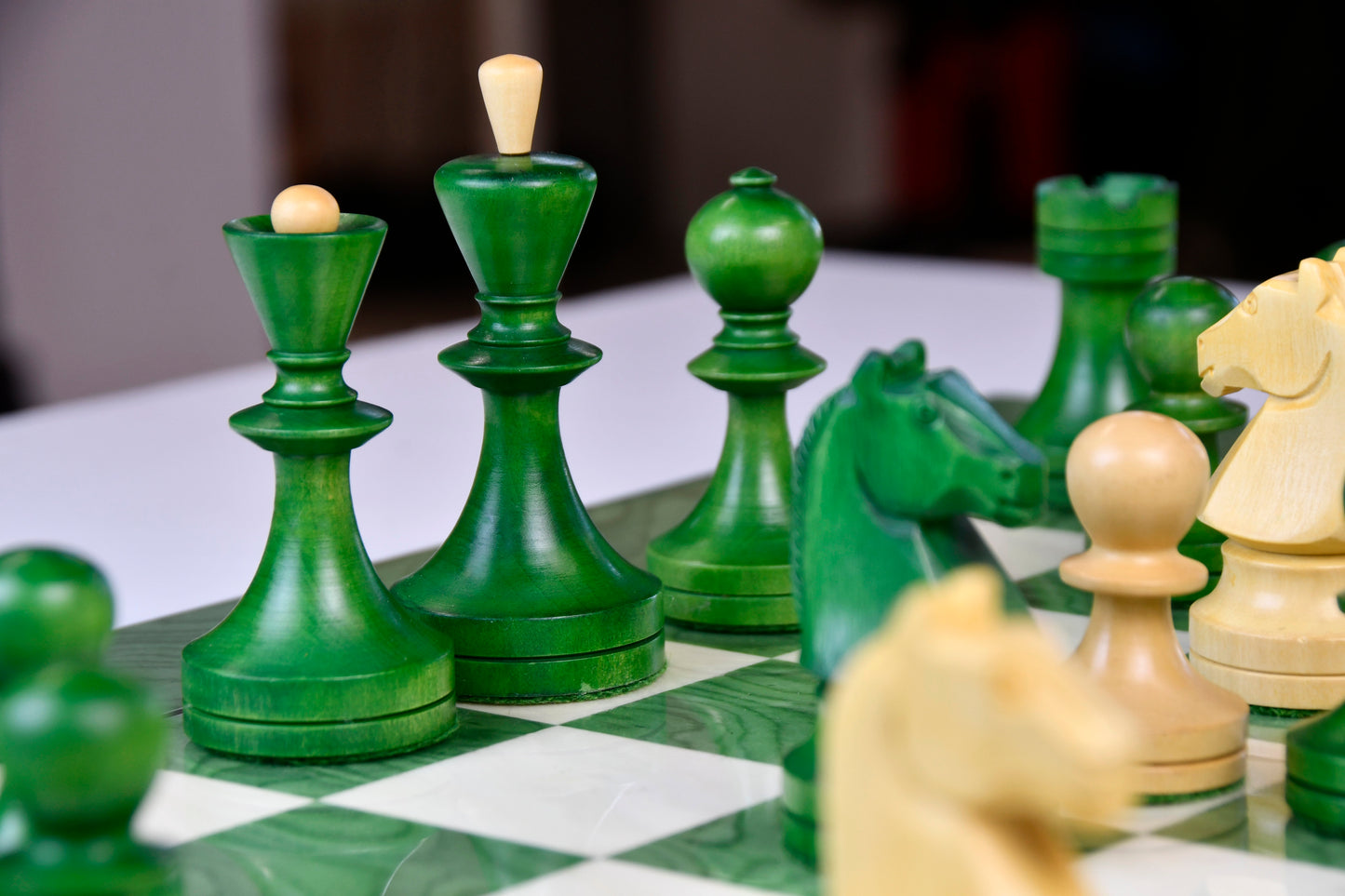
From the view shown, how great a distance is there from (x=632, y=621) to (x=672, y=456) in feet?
2.11

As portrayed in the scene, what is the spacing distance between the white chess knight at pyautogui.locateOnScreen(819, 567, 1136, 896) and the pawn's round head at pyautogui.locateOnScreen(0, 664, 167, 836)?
188 mm

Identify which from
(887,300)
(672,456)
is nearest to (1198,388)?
(672,456)

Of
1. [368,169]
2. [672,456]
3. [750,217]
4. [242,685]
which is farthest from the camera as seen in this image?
[368,169]

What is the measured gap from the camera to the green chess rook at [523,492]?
2.89ft

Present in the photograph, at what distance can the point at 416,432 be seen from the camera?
1.64m

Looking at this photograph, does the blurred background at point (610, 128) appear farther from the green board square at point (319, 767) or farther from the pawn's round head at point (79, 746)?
the pawn's round head at point (79, 746)

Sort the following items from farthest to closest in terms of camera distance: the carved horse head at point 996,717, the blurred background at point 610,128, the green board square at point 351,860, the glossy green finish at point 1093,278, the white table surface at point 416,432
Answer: the blurred background at point 610,128, the white table surface at point 416,432, the glossy green finish at point 1093,278, the green board square at point 351,860, the carved horse head at point 996,717

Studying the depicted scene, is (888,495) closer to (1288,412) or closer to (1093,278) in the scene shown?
(1288,412)

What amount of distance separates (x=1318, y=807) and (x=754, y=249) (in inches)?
16.3

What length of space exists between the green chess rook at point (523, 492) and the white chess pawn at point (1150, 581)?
239 millimetres

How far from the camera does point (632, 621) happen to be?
903 mm

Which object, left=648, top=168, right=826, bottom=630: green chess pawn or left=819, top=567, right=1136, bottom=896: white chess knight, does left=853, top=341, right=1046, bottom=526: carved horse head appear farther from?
left=648, top=168, right=826, bottom=630: green chess pawn

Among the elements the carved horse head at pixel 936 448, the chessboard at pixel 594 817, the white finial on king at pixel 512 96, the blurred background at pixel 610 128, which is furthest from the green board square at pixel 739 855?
the blurred background at pixel 610 128

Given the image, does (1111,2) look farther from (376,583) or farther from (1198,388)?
(376,583)
